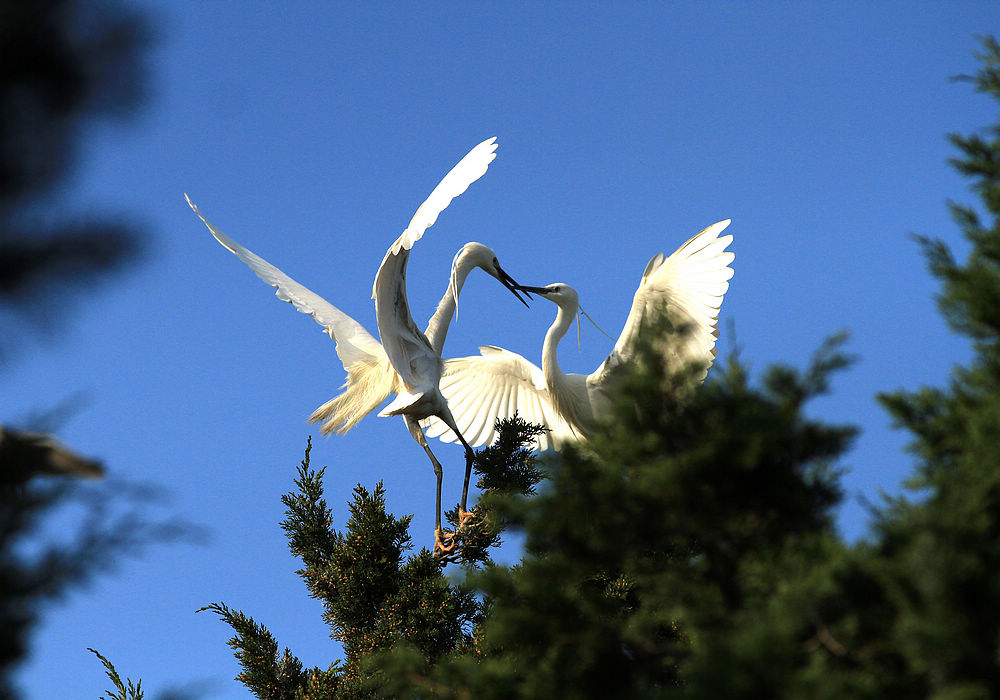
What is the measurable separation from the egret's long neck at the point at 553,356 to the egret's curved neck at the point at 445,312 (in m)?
0.98

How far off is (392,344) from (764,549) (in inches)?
188

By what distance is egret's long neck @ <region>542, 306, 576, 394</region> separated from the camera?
7969 millimetres

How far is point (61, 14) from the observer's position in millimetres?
2852

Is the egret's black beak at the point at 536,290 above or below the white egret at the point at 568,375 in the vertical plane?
above

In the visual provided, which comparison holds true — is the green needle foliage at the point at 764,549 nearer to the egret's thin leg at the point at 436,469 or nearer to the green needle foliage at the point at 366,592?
the green needle foliage at the point at 366,592

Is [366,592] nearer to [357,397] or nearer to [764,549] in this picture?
[357,397]

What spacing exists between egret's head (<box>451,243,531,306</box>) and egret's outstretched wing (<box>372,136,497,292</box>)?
1505 mm

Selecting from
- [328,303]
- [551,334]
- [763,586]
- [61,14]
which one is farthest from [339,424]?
[763,586]

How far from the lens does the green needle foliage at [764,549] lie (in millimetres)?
2182

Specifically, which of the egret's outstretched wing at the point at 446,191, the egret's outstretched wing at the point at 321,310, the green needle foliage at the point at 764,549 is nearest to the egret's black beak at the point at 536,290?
the egret's outstretched wing at the point at 321,310

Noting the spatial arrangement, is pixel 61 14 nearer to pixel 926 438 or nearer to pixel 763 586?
pixel 763 586

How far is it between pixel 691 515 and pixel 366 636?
3183mm

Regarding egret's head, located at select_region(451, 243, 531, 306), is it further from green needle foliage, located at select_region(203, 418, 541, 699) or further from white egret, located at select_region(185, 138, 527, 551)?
green needle foliage, located at select_region(203, 418, 541, 699)

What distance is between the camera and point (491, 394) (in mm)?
8766
